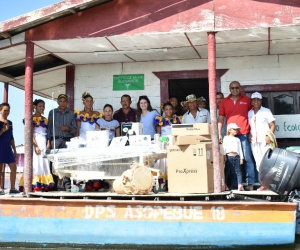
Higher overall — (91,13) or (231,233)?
(91,13)

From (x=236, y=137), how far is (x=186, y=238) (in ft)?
7.88

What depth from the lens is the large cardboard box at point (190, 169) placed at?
6246mm

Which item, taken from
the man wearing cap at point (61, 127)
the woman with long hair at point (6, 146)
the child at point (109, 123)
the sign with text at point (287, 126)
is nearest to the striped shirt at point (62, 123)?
the man wearing cap at point (61, 127)

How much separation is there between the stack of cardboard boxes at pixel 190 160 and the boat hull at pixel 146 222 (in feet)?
1.11

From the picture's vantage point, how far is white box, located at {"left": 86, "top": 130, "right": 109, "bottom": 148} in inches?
279

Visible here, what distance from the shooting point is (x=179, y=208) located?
6.08 metres

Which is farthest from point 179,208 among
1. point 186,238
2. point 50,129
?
point 50,129

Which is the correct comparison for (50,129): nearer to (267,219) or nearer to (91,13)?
(91,13)

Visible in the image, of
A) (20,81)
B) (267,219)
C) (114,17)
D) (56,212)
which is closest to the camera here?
(267,219)

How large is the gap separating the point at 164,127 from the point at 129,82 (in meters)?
1.89

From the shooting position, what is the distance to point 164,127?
8031 mm

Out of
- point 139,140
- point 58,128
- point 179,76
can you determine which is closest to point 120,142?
point 139,140

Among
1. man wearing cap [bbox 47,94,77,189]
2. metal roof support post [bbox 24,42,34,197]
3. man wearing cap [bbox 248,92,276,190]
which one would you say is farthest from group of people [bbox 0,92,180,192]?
man wearing cap [bbox 248,92,276,190]

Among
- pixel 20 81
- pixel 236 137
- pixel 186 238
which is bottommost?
pixel 186 238
